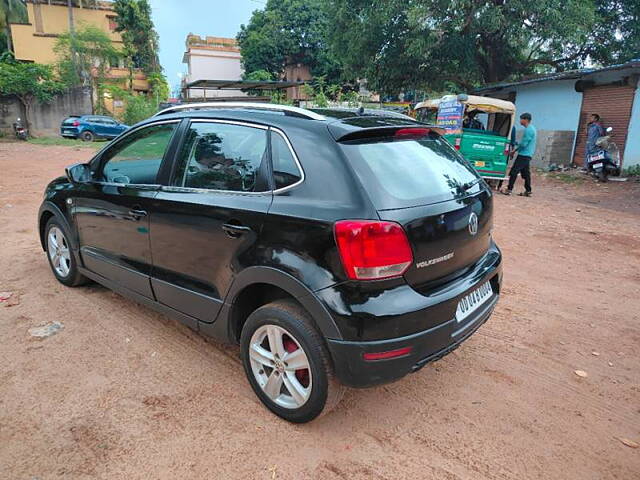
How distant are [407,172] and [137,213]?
1924mm

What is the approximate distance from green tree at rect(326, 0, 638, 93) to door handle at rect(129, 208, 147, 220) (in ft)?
49.9

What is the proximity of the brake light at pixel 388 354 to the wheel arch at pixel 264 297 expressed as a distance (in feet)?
0.55

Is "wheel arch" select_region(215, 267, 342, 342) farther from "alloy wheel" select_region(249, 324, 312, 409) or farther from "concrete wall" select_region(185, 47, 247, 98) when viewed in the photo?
"concrete wall" select_region(185, 47, 247, 98)

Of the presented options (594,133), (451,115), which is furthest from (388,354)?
(594,133)

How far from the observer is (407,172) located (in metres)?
2.53

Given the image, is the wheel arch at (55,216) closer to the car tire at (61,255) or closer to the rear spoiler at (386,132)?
the car tire at (61,255)

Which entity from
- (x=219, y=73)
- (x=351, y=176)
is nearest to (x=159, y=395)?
(x=351, y=176)

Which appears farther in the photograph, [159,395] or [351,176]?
[159,395]

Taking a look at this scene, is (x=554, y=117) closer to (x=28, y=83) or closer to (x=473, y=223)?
(x=473, y=223)

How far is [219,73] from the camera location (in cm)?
5294

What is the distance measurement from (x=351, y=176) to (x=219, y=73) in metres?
55.4

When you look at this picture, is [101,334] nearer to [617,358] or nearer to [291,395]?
[291,395]

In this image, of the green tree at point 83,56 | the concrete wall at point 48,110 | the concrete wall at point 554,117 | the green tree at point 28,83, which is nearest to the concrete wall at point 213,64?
the green tree at point 83,56

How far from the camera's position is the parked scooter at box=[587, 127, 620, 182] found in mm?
12016
